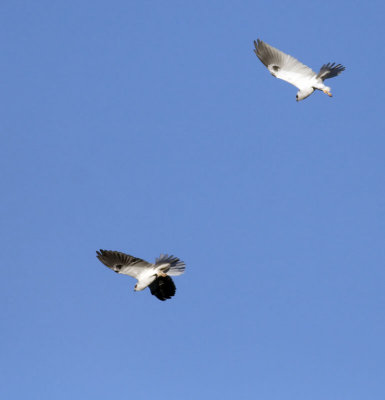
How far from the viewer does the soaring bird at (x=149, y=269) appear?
2369 cm

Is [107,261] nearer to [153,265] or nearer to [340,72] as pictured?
[153,265]

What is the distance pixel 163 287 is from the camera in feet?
79.1

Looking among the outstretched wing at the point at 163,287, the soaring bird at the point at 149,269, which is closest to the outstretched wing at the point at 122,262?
the soaring bird at the point at 149,269

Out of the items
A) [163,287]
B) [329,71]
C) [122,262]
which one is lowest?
[163,287]

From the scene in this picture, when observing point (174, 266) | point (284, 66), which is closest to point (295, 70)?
point (284, 66)

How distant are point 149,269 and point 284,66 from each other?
25.3ft

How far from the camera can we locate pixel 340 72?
25.4 metres

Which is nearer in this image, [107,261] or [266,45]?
[107,261]

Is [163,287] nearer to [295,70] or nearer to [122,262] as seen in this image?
[122,262]

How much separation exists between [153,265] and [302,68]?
769 cm

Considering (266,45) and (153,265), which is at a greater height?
(266,45)

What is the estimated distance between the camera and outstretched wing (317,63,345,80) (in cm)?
2550

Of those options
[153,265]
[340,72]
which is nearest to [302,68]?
[340,72]

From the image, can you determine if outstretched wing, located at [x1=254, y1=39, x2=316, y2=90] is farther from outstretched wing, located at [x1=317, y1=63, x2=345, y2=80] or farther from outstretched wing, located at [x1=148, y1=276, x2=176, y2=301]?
outstretched wing, located at [x1=148, y1=276, x2=176, y2=301]
